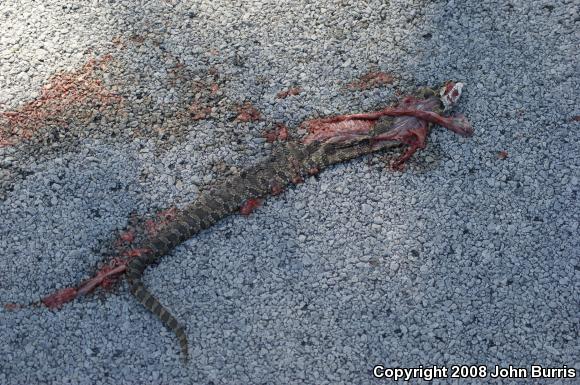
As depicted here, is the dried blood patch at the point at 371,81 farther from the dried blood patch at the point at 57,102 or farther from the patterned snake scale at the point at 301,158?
the dried blood patch at the point at 57,102

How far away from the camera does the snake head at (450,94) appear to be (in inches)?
269

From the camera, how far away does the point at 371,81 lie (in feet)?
23.6

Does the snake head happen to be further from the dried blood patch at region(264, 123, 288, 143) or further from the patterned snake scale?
the dried blood patch at region(264, 123, 288, 143)

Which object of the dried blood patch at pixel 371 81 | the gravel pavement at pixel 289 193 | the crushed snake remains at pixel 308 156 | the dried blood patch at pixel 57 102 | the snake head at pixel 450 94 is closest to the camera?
the gravel pavement at pixel 289 193

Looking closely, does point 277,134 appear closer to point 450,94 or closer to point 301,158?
point 301,158

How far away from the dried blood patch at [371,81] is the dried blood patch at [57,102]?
227cm

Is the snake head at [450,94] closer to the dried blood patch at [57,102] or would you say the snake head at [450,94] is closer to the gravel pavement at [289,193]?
the gravel pavement at [289,193]

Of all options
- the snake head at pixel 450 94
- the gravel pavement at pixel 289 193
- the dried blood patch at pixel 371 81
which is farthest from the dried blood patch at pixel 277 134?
the snake head at pixel 450 94

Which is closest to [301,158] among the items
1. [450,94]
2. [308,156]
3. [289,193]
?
[308,156]

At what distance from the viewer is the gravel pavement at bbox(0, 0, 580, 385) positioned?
558 centimetres

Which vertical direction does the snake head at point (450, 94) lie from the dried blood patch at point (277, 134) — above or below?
above

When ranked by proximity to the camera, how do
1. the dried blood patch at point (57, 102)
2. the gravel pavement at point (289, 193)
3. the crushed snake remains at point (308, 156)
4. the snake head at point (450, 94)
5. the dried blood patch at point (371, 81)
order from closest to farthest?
the gravel pavement at point (289, 193) → the crushed snake remains at point (308, 156) → the snake head at point (450, 94) → the dried blood patch at point (57, 102) → the dried blood patch at point (371, 81)

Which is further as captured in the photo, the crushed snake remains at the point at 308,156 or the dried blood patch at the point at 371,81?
the dried blood patch at the point at 371,81

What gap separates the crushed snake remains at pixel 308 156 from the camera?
6.14 metres
